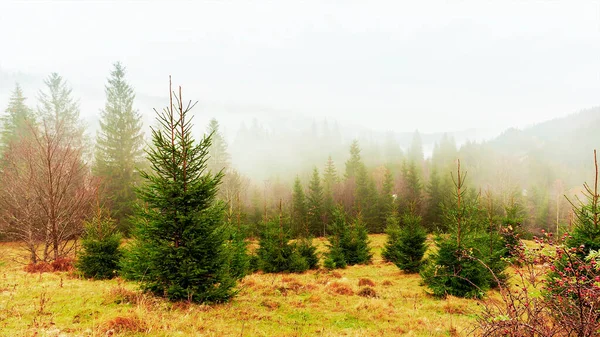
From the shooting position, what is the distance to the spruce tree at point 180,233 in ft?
25.1

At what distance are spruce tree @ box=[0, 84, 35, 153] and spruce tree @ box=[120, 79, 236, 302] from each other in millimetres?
36674

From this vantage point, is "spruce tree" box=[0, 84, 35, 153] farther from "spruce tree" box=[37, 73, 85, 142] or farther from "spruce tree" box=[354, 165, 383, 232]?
"spruce tree" box=[354, 165, 383, 232]

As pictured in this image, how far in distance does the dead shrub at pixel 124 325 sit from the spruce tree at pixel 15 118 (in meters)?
38.6

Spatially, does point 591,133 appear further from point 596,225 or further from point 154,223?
point 154,223

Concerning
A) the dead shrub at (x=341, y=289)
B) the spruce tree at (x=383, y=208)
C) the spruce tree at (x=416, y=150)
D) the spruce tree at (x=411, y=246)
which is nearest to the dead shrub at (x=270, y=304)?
the dead shrub at (x=341, y=289)

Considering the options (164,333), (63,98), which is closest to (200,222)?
(164,333)

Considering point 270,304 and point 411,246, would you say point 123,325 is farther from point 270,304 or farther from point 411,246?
point 411,246

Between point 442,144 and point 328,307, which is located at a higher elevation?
point 442,144

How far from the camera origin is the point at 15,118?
3453 cm

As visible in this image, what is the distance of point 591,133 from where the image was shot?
510ft

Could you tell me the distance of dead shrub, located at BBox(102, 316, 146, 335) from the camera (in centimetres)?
569

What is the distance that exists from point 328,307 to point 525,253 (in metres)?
6.52

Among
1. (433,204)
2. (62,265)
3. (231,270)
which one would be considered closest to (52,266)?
(62,265)

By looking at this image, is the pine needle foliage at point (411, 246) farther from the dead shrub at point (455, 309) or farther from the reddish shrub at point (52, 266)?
the reddish shrub at point (52, 266)
